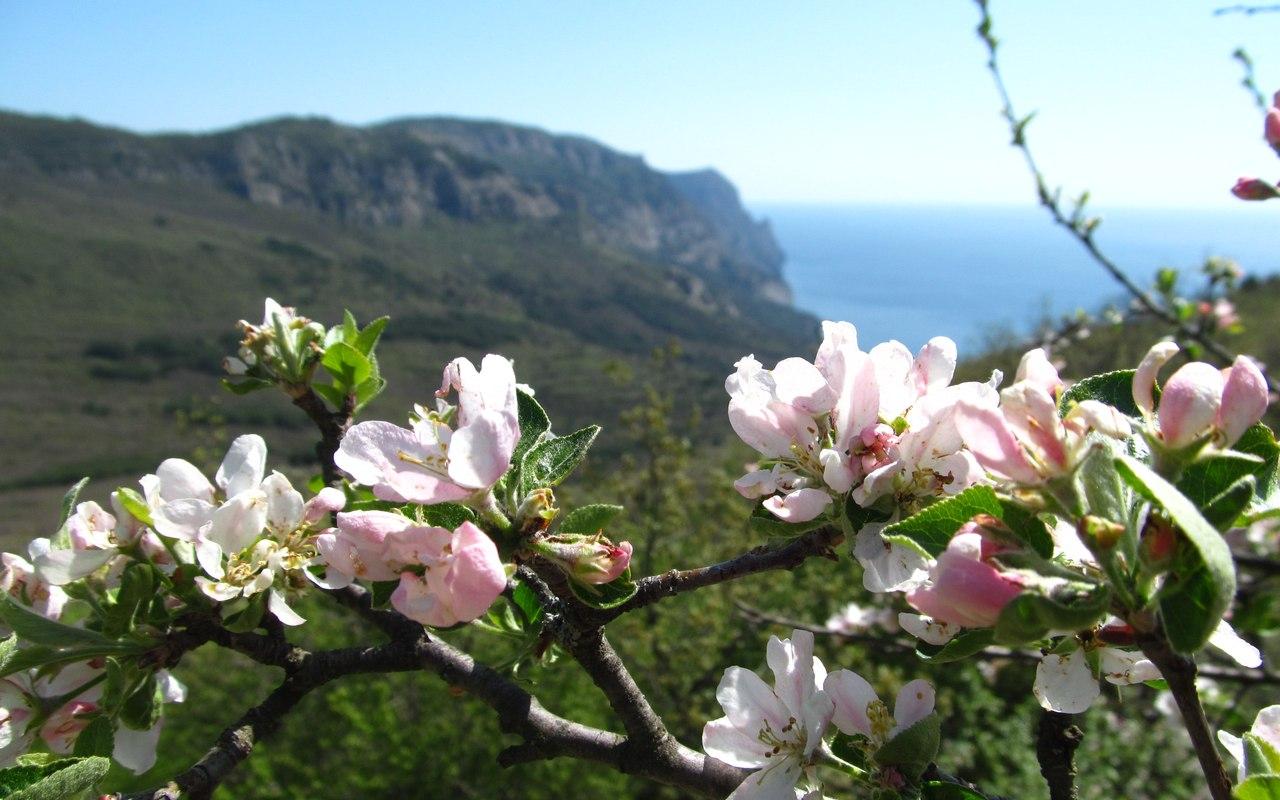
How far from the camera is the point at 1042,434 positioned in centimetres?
84

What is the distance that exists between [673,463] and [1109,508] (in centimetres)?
947

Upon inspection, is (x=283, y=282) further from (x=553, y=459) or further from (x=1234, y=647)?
(x=1234, y=647)

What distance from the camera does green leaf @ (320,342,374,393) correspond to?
1.72 m

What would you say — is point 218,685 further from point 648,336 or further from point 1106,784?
point 648,336

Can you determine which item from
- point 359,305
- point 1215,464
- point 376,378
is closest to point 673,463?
point 376,378

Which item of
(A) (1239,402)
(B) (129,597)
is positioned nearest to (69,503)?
(B) (129,597)

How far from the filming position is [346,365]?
1755mm

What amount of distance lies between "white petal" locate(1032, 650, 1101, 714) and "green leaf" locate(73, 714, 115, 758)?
152cm

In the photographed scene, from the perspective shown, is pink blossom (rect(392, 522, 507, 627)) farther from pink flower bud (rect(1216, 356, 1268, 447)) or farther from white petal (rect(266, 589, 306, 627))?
pink flower bud (rect(1216, 356, 1268, 447))

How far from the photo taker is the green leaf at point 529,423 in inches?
48.1

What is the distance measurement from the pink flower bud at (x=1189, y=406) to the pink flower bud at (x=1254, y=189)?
3.68 feet

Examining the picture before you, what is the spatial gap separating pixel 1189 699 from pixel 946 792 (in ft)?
1.22

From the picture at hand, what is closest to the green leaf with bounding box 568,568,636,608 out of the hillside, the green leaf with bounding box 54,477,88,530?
the green leaf with bounding box 54,477,88,530

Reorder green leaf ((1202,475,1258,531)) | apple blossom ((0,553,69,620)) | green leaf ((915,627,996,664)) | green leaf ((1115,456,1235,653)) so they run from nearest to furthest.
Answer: green leaf ((1115,456,1235,653)) → green leaf ((1202,475,1258,531)) → green leaf ((915,627,996,664)) → apple blossom ((0,553,69,620))
